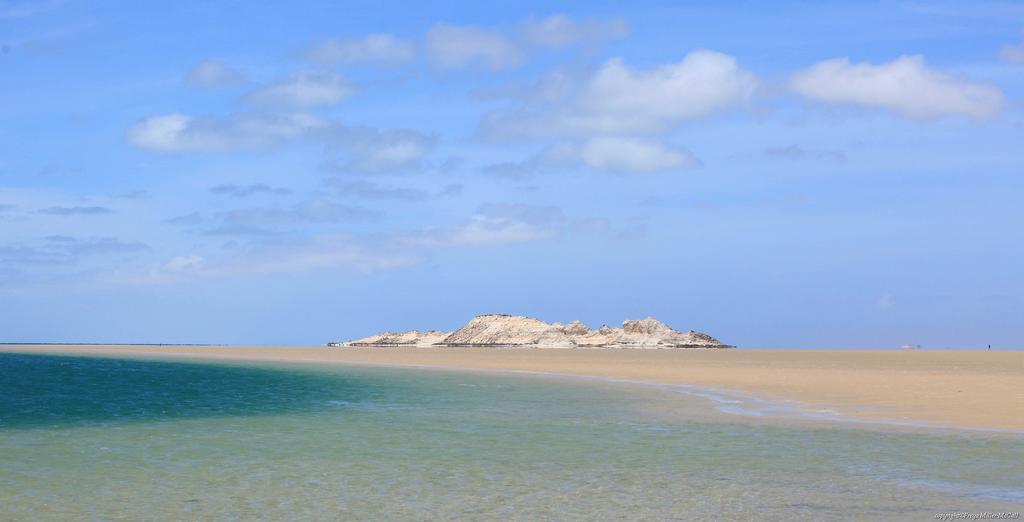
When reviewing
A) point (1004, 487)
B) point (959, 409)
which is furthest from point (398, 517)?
point (959, 409)

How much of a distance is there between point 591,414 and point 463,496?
2111cm

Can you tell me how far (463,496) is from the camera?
2211cm

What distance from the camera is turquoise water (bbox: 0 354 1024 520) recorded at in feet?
67.7

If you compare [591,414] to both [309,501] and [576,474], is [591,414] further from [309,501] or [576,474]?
[309,501]

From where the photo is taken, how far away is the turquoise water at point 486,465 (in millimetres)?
20641

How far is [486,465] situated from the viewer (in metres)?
27.0

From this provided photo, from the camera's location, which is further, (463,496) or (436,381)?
(436,381)

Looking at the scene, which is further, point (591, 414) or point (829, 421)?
point (591, 414)

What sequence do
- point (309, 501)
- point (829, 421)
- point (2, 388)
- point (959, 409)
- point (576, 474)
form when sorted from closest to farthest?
point (309, 501), point (576, 474), point (829, 421), point (959, 409), point (2, 388)

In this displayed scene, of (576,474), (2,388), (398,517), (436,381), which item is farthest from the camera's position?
(436,381)

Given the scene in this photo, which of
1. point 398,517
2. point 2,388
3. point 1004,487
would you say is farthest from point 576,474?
point 2,388

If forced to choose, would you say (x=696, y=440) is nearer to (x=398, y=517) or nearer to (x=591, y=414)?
(x=591, y=414)

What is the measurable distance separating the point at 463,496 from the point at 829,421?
2096 centimetres

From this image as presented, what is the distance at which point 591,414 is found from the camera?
42625mm
